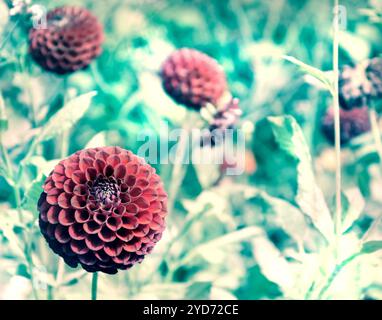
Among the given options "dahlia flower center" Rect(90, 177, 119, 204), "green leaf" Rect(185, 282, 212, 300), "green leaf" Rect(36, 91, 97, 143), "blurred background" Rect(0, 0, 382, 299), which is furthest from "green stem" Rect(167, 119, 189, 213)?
"dahlia flower center" Rect(90, 177, 119, 204)

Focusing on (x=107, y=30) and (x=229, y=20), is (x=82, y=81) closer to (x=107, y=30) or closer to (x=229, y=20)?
(x=107, y=30)

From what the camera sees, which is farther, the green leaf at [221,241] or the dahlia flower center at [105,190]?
the green leaf at [221,241]

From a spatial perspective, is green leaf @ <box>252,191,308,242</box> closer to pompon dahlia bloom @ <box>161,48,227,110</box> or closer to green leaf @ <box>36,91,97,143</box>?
pompon dahlia bloom @ <box>161,48,227,110</box>

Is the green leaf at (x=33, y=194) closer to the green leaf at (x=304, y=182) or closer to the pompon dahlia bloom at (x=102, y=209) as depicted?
the pompon dahlia bloom at (x=102, y=209)

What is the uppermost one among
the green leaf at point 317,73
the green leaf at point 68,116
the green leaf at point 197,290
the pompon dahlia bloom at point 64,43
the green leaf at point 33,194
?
the pompon dahlia bloom at point 64,43

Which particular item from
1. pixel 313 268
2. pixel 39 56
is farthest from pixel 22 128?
pixel 313 268

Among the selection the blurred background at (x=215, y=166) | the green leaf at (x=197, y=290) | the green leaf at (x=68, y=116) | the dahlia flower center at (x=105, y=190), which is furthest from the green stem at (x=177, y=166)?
the dahlia flower center at (x=105, y=190)
